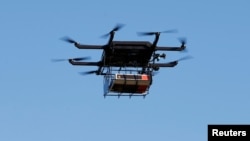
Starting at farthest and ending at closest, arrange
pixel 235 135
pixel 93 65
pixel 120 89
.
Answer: pixel 93 65, pixel 120 89, pixel 235 135

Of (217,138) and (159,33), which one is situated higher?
(159,33)

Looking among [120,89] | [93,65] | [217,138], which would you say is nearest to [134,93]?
[120,89]

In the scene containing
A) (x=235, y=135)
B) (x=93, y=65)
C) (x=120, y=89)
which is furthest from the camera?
(x=93, y=65)

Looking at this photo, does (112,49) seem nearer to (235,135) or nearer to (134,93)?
(134,93)

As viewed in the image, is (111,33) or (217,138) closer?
(217,138)

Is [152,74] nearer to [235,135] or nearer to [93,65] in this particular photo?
[93,65]

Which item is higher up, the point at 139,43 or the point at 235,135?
the point at 139,43

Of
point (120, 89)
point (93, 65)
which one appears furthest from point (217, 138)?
point (93, 65)

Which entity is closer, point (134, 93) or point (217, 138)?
point (217, 138)

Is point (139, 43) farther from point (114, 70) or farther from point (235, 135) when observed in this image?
point (235, 135)
